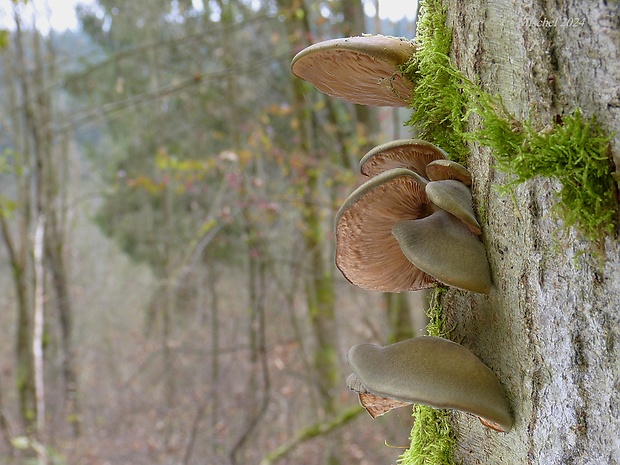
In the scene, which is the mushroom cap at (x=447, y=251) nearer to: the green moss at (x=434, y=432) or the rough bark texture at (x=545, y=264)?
the rough bark texture at (x=545, y=264)

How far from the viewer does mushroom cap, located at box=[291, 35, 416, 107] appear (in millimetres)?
975

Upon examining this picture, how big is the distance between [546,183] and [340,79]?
577 millimetres

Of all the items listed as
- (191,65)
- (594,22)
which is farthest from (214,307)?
(594,22)

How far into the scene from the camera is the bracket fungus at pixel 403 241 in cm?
85

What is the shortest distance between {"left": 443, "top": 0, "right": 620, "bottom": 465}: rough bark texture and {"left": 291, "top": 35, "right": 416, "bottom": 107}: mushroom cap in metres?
0.13

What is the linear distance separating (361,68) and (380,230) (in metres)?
0.32

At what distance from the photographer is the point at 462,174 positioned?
0.91 metres

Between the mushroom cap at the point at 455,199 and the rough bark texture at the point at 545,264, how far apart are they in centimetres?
2

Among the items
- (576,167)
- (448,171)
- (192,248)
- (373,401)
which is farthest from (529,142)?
(192,248)

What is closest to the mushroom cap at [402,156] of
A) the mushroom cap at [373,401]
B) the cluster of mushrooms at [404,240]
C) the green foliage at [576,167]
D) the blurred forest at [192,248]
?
the cluster of mushrooms at [404,240]

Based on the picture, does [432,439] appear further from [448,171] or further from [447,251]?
[448,171]

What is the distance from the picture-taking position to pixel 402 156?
1029mm

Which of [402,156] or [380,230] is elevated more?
[402,156]

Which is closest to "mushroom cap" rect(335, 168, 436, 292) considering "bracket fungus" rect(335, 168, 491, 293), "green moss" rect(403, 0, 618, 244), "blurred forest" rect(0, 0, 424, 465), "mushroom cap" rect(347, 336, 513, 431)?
"bracket fungus" rect(335, 168, 491, 293)
